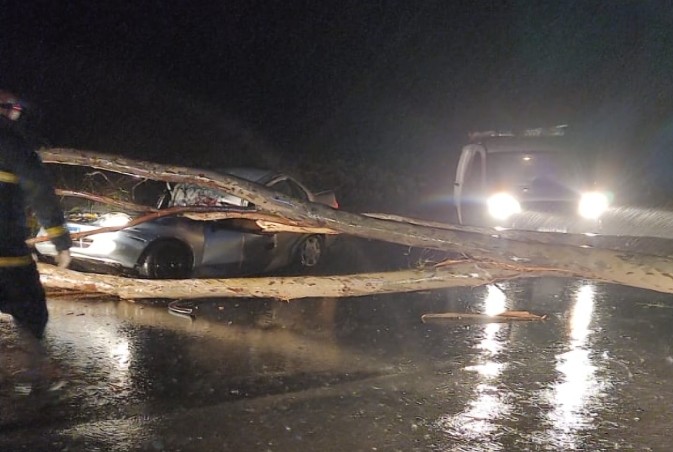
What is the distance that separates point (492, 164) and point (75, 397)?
8.51 m

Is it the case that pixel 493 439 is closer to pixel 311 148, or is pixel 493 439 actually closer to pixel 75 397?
pixel 75 397

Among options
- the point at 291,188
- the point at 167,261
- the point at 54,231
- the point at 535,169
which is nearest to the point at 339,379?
the point at 54,231

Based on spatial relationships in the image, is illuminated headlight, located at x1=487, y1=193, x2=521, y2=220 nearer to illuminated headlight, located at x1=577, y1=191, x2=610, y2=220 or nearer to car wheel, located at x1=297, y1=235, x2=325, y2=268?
illuminated headlight, located at x1=577, y1=191, x2=610, y2=220

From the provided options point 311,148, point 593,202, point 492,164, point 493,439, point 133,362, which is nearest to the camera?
point 493,439

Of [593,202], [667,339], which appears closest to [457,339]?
[667,339]

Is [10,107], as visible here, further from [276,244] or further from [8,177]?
[276,244]

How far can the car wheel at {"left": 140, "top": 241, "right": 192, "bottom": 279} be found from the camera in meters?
8.46

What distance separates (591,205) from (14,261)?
28.6ft

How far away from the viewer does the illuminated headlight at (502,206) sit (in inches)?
437

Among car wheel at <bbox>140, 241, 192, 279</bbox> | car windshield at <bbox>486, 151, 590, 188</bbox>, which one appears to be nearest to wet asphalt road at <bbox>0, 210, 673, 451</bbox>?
car wheel at <bbox>140, 241, 192, 279</bbox>

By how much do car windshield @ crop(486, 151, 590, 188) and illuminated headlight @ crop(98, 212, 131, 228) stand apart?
6.06m

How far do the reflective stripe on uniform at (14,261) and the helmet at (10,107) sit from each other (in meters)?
0.89

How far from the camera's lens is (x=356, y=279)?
6773 mm

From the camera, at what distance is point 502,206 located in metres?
11.2
